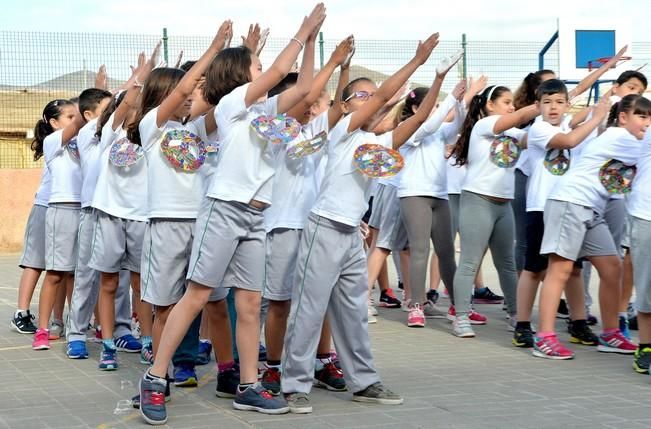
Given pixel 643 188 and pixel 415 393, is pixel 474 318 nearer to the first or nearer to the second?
pixel 643 188

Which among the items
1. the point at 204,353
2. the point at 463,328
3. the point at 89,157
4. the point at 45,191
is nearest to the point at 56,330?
the point at 45,191

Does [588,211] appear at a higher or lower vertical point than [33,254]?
higher

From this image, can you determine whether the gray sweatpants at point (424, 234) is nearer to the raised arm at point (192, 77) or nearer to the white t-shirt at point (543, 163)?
the white t-shirt at point (543, 163)

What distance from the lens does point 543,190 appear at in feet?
24.7

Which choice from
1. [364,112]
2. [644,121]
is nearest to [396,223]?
[644,121]

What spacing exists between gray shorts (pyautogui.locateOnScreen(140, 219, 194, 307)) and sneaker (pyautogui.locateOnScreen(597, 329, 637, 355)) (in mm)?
3212

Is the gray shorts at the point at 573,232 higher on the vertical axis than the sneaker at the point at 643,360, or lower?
higher

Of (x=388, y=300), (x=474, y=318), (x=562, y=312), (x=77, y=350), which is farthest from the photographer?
(x=388, y=300)

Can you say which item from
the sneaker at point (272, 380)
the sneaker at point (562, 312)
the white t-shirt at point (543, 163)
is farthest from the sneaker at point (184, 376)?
the sneaker at point (562, 312)

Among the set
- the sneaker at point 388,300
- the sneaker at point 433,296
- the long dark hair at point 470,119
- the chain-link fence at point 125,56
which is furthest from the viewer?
the chain-link fence at point 125,56

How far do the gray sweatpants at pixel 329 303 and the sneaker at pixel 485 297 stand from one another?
4.57m

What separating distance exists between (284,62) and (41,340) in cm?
351

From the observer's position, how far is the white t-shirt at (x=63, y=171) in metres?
7.85

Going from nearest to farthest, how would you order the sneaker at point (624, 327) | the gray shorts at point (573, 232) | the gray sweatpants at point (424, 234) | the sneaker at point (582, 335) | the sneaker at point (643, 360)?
1. the sneaker at point (643, 360)
2. the gray shorts at point (573, 232)
3. the sneaker at point (582, 335)
4. the sneaker at point (624, 327)
5. the gray sweatpants at point (424, 234)
